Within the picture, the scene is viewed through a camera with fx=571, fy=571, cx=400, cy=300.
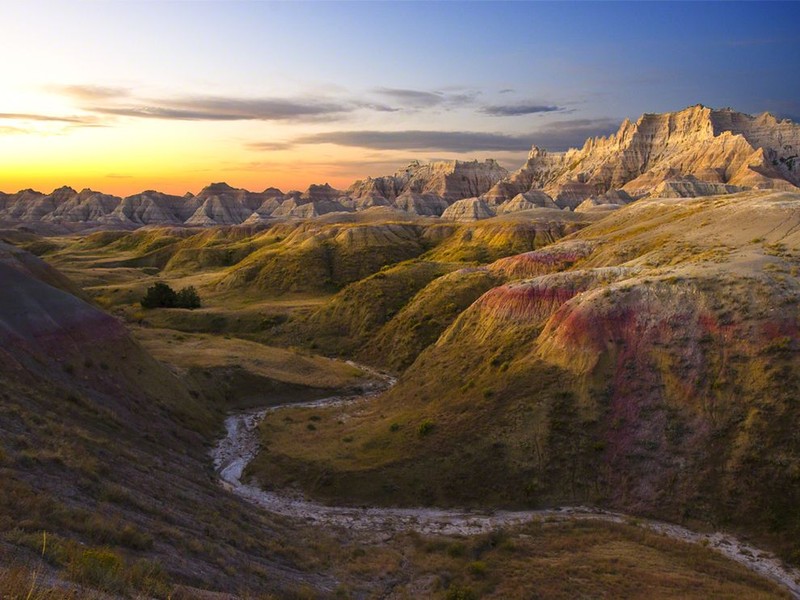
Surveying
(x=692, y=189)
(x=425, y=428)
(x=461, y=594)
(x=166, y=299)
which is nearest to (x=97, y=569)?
(x=461, y=594)

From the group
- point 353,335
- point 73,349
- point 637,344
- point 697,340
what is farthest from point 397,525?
point 353,335

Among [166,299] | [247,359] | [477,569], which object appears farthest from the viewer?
[166,299]

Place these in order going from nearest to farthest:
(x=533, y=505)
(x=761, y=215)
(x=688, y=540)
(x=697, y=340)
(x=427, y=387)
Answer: (x=688, y=540) < (x=533, y=505) < (x=697, y=340) < (x=427, y=387) < (x=761, y=215)

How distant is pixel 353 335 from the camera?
69.9m

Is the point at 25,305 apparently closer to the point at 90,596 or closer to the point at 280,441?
the point at 280,441

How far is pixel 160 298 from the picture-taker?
8069 centimetres

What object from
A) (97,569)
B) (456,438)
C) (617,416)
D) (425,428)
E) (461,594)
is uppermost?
(97,569)

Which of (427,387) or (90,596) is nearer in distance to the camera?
(90,596)

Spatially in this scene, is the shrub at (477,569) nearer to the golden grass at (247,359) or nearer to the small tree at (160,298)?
the golden grass at (247,359)

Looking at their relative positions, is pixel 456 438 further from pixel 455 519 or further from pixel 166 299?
pixel 166 299

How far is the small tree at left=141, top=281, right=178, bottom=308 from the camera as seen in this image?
80062 millimetres

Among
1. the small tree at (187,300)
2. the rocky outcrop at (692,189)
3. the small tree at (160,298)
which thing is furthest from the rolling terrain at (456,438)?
the rocky outcrop at (692,189)

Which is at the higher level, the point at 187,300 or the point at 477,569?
the point at 187,300

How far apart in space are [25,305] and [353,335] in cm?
3755
